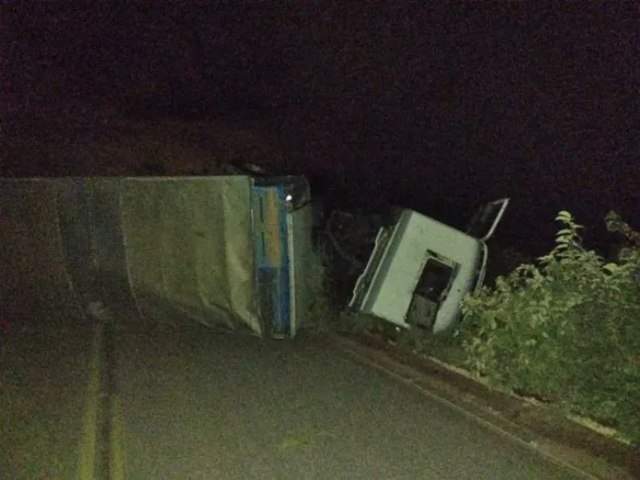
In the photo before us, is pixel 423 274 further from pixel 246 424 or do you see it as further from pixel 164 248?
pixel 246 424

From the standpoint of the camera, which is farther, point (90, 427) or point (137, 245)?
point (137, 245)

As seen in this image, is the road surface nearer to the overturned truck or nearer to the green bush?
the green bush

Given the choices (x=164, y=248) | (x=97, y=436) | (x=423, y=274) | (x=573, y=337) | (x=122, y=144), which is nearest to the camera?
(x=97, y=436)

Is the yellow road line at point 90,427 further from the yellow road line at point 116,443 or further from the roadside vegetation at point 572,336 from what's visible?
the roadside vegetation at point 572,336

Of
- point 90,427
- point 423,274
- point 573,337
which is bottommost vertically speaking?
point 90,427

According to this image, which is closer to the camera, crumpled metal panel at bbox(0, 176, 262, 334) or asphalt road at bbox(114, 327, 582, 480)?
asphalt road at bbox(114, 327, 582, 480)

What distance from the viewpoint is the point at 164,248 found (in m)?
10.9

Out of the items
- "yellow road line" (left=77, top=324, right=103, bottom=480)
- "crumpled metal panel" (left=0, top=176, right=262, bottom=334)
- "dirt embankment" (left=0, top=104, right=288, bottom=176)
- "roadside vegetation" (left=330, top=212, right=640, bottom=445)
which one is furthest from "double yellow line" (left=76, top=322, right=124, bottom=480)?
"dirt embankment" (left=0, top=104, right=288, bottom=176)

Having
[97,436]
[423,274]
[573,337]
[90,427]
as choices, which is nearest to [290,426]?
[97,436]

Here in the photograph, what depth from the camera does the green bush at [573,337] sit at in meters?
6.23

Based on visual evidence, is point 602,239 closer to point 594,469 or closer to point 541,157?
point 541,157

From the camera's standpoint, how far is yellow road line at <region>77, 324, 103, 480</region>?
5843mm

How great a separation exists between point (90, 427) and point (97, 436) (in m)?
0.25

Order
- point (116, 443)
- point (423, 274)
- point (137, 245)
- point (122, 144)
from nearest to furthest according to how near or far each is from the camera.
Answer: point (116, 443) < point (423, 274) < point (137, 245) < point (122, 144)
